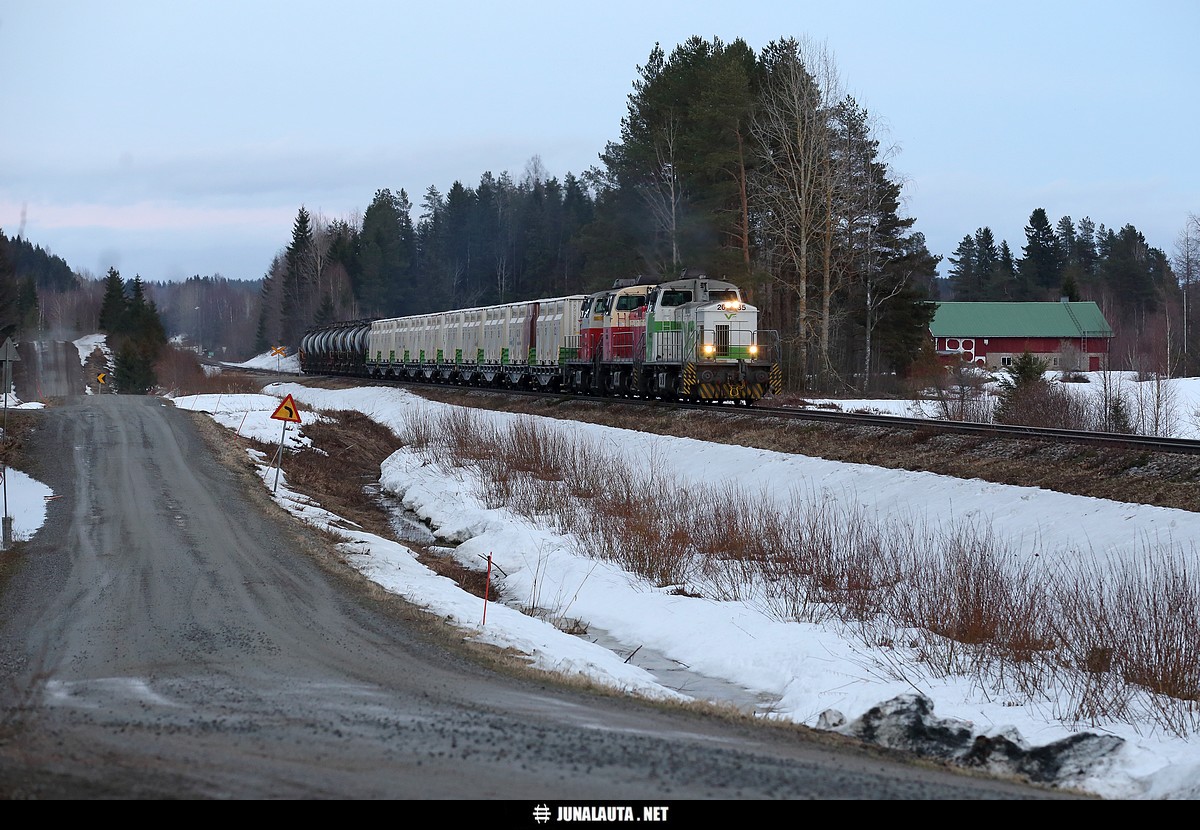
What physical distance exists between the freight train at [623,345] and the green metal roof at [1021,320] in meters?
48.9

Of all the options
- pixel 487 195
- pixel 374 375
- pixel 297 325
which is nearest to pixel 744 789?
pixel 374 375

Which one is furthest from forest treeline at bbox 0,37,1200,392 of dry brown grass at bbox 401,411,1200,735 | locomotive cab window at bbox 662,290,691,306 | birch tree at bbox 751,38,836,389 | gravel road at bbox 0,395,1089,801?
gravel road at bbox 0,395,1089,801

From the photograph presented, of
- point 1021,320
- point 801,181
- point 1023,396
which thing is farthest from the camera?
point 1021,320

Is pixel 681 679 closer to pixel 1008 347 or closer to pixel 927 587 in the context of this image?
pixel 927 587

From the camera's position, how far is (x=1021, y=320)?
296 feet

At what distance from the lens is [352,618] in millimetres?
11445

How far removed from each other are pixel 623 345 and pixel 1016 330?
6636 centimetres

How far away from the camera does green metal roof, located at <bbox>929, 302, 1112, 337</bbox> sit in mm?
87062

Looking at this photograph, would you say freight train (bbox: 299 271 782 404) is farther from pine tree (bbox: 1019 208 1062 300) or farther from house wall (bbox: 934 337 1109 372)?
pine tree (bbox: 1019 208 1062 300)

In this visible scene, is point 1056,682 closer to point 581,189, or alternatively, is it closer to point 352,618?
point 352,618

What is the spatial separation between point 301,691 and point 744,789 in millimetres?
3760

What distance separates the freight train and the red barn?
47.8 metres

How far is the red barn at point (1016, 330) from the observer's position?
86.4m

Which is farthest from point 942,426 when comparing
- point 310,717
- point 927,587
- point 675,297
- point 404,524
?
point 310,717
